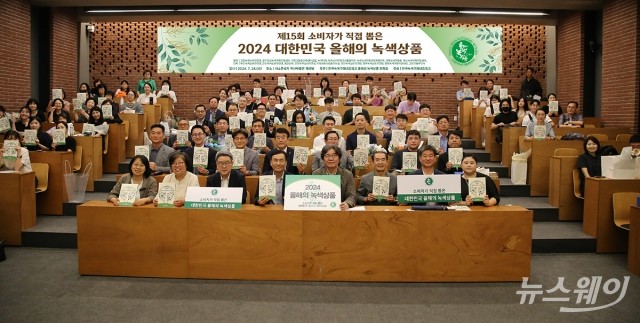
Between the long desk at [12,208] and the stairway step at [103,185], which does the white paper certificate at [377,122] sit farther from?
the long desk at [12,208]

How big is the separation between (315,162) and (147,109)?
15.7ft

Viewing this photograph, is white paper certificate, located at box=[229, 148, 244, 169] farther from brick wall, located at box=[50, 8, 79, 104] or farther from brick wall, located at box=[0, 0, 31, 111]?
brick wall, located at box=[50, 8, 79, 104]

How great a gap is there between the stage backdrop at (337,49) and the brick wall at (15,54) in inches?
114

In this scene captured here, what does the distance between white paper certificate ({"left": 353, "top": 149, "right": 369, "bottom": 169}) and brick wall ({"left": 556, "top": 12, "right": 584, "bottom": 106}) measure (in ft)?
21.0

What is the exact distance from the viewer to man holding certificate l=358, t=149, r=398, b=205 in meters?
4.76

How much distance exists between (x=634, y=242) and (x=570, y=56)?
22.4 ft

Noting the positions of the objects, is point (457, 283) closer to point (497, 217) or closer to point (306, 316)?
point (497, 217)

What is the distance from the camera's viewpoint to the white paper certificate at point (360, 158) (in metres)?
5.88

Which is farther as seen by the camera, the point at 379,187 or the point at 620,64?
the point at 620,64

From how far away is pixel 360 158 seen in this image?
19.3 feet

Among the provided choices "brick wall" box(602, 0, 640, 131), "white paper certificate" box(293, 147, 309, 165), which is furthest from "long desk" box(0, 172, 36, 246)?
"brick wall" box(602, 0, 640, 131)

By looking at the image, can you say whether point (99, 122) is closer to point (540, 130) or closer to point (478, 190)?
point (478, 190)

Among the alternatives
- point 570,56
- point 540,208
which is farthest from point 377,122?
point 570,56

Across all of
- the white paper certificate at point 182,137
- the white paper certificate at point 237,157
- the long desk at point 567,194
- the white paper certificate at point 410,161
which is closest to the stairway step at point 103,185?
the white paper certificate at point 182,137
